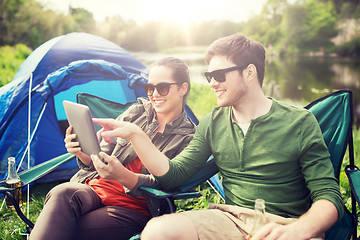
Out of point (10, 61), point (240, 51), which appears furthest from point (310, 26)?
point (240, 51)

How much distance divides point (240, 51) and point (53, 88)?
1742 mm

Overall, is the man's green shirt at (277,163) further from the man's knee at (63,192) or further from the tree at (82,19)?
the tree at (82,19)

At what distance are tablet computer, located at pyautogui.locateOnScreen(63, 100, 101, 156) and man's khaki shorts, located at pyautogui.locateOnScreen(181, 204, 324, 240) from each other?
0.55 metres

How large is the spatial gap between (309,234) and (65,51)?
2.78 m

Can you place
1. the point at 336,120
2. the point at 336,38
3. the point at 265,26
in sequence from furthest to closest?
the point at 336,38 < the point at 265,26 < the point at 336,120

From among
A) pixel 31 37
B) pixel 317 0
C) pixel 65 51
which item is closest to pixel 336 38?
pixel 317 0

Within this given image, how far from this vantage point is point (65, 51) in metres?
3.05

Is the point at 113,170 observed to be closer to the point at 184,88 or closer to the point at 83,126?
the point at 83,126

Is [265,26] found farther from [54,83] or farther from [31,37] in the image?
[54,83]

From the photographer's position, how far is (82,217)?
155cm

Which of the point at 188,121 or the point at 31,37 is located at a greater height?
the point at 31,37

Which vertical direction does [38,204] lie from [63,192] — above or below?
below

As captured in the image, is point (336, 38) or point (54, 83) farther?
point (336, 38)

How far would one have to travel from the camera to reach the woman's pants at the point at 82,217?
1375 mm
